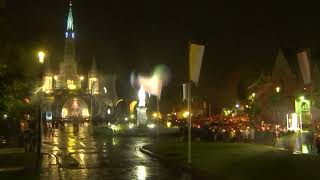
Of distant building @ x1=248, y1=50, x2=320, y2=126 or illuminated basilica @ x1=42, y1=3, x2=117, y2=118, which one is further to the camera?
illuminated basilica @ x1=42, y1=3, x2=117, y2=118

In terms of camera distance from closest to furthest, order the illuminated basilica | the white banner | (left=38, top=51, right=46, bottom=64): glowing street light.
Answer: the white banner → (left=38, top=51, right=46, bottom=64): glowing street light → the illuminated basilica

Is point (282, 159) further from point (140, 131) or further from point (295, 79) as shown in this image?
point (295, 79)

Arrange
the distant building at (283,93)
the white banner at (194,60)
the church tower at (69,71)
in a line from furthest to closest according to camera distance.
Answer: the church tower at (69,71) < the distant building at (283,93) < the white banner at (194,60)

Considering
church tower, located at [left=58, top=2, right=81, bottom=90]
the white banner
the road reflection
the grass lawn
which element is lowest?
the road reflection

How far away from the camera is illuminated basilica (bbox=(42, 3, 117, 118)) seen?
16588 cm

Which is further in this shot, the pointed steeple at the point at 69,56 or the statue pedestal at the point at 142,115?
the pointed steeple at the point at 69,56

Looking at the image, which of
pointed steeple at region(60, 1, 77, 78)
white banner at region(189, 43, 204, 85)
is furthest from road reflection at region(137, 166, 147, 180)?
pointed steeple at region(60, 1, 77, 78)

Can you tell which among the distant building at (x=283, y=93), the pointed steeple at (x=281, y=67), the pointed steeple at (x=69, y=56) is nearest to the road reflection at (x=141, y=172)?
the distant building at (x=283, y=93)

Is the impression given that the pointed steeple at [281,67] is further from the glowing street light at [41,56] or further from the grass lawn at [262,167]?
the grass lawn at [262,167]

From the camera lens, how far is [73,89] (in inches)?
6786

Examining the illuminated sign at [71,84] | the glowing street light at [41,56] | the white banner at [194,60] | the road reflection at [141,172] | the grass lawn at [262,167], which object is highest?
the illuminated sign at [71,84]

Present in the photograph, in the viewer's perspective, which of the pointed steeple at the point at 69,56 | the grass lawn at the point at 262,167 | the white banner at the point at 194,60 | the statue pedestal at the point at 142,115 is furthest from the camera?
the pointed steeple at the point at 69,56

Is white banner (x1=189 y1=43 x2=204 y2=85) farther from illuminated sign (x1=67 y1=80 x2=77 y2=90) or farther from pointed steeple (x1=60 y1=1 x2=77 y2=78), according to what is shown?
pointed steeple (x1=60 y1=1 x2=77 y2=78)

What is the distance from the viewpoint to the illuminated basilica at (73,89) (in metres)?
166
